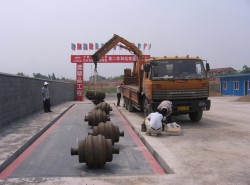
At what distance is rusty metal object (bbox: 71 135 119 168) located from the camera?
25.5ft

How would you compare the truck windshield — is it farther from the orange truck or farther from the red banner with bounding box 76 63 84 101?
the red banner with bounding box 76 63 84 101

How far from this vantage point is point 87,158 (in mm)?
7793

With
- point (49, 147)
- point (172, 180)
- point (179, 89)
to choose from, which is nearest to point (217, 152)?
point (172, 180)

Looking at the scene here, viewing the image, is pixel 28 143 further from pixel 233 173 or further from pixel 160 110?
pixel 233 173

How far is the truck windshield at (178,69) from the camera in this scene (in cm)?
1475

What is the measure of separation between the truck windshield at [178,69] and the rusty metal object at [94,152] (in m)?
7.11

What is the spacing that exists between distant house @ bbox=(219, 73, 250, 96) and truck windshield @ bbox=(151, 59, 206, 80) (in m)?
29.4

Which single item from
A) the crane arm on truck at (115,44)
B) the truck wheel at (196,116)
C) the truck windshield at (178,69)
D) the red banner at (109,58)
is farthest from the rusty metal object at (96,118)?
the red banner at (109,58)

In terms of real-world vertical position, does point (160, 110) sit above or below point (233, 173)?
above

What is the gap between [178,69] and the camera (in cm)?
1491

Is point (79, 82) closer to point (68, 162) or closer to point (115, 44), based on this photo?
point (115, 44)

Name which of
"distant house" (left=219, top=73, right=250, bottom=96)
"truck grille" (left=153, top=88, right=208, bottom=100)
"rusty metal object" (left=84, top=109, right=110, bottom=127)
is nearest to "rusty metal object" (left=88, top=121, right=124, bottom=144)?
"rusty metal object" (left=84, top=109, right=110, bottom=127)

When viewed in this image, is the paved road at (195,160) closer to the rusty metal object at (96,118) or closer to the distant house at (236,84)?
the rusty metal object at (96,118)

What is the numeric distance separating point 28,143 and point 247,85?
124ft
